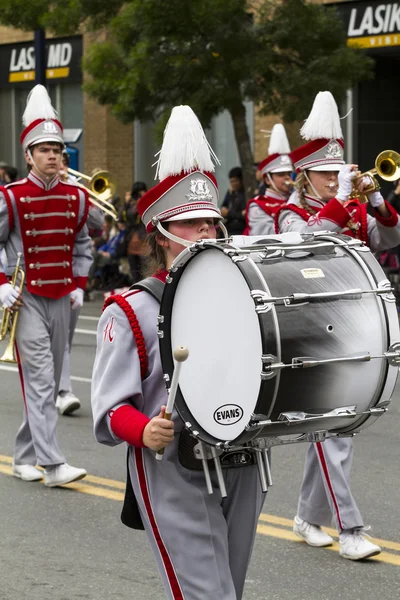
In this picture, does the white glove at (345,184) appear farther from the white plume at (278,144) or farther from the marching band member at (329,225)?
the white plume at (278,144)

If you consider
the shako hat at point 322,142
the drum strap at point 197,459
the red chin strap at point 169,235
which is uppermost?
the shako hat at point 322,142

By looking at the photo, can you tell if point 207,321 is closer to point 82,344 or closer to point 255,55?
point 82,344

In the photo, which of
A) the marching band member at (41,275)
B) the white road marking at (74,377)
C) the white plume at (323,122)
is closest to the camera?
the white plume at (323,122)

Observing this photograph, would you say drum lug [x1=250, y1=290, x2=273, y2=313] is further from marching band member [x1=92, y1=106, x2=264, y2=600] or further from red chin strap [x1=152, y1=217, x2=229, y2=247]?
red chin strap [x1=152, y1=217, x2=229, y2=247]

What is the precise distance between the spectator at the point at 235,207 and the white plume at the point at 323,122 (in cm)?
1024

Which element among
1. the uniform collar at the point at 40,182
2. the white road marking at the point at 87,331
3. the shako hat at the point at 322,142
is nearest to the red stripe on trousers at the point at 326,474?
the shako hat at the point at 322,142

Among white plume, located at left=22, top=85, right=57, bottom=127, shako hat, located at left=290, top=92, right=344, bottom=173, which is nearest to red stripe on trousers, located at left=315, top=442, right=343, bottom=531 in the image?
shako hat, located at left=290, top=92, right=344, bottom=173

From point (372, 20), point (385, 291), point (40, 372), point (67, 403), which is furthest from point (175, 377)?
point (372, 20)

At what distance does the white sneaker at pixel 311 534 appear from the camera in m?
6.24

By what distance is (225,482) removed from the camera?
12.7 feet

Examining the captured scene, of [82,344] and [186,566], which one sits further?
[82,344]

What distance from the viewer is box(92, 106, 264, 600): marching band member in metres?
3.77

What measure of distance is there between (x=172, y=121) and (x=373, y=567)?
2761 mm

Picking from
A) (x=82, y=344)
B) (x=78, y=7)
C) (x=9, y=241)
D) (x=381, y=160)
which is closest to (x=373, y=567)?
(x=381, y=160)
